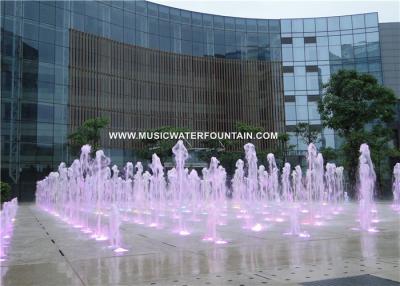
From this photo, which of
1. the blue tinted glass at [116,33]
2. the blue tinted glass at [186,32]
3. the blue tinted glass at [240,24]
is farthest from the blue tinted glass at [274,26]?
the blue tinted glass at [116,33]

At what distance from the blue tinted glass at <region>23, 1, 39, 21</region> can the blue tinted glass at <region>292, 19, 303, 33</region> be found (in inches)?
1212

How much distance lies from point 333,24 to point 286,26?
573 centimetres

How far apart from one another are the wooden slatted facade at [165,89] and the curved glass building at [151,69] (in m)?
0.12

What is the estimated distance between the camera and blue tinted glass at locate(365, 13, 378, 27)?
51.8 metres

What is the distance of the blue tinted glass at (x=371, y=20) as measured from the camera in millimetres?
51750

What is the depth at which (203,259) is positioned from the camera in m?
7.07

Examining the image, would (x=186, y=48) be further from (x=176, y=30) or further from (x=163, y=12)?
(x=163, y=12)

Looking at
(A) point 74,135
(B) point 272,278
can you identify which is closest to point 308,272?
(B) point 272,278

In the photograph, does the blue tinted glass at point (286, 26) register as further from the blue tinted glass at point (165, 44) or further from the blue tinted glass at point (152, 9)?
the blue tinted glass at point (152, 9)

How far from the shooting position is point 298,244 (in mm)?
8508

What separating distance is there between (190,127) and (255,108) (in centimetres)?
916

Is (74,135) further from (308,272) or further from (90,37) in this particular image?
(308,272)

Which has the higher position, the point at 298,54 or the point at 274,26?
the point at 274,26

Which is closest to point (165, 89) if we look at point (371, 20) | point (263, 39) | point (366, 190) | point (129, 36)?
point (129, 36)
